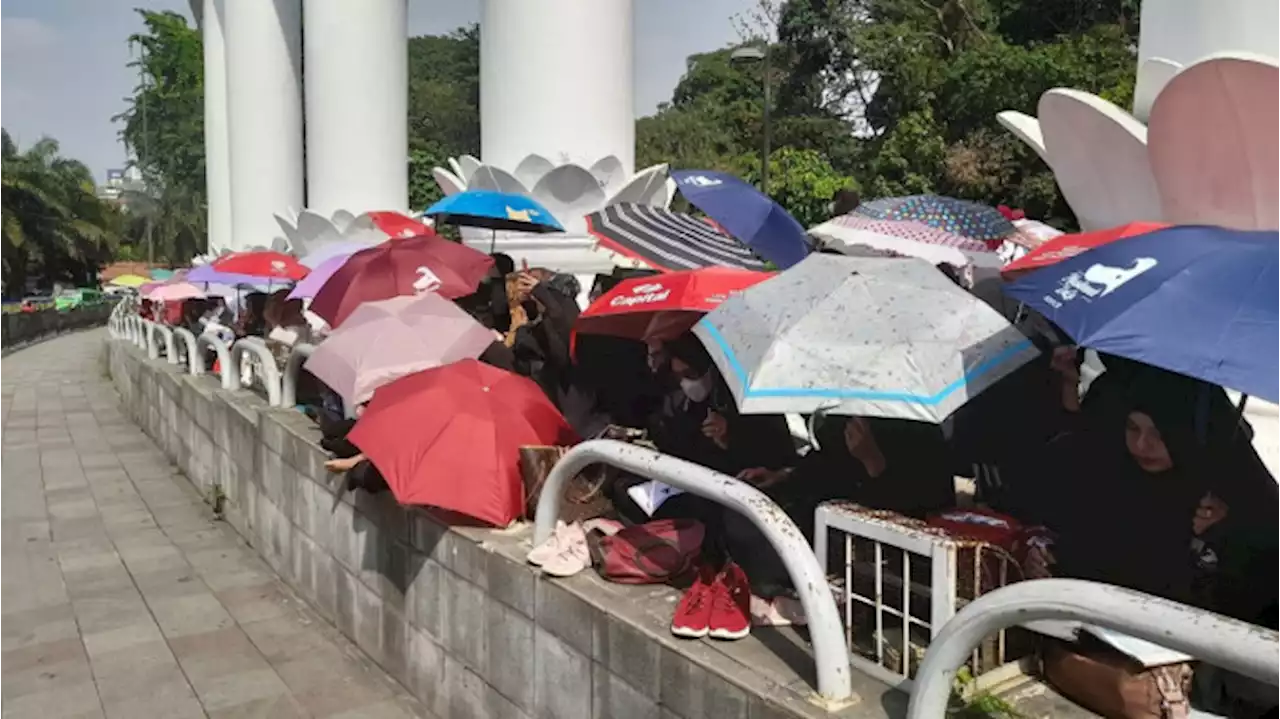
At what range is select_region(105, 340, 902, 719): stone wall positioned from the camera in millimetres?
2908

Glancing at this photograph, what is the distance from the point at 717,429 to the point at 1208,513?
5.31 ft

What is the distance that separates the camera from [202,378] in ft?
33.0

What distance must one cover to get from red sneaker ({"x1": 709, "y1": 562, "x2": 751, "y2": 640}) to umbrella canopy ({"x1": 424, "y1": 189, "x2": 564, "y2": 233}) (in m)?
3.84

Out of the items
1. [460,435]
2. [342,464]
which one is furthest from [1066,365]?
[342,464]

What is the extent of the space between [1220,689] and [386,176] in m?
10.2

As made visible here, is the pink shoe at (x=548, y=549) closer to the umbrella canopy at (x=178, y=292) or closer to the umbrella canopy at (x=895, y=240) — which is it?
the umbrella canopy at (x=895, y=240)

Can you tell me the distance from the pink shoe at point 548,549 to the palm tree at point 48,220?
143 feet

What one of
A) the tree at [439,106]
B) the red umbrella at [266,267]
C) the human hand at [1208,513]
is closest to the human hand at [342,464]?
the human hand at [1208,513]

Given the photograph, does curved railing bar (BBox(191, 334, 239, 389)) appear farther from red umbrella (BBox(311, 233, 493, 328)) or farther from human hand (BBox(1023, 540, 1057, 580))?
human hand (BBox(1023, 540, 1057, 580))

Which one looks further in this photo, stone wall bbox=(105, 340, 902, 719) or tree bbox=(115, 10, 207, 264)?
tree bbox=(115, 10, 207, 264)

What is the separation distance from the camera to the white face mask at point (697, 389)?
12.7 feet

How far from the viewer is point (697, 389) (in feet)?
12.7

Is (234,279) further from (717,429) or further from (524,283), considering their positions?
(717,429)

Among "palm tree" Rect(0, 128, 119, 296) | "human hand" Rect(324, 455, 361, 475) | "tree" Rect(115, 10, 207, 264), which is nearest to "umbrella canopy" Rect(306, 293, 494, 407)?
"human hand" Rect(324, 455, 361, 475)
